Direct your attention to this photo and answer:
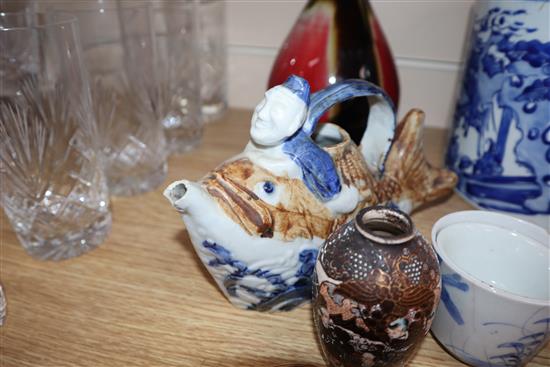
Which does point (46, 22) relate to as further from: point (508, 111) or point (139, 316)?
point (508, 111)

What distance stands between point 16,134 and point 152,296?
23cm

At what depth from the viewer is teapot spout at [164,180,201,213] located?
35cm

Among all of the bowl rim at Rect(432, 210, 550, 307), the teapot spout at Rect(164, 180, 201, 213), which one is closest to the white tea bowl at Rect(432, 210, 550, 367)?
the bowl rim at Rect(432, 210, 550, 307)

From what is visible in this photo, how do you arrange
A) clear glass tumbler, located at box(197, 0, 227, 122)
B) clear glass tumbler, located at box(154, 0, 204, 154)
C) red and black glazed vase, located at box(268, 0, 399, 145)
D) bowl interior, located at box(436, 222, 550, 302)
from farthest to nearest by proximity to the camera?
clear glass tumbler, located at box(197, 0, 227, 122)
clear glass tumbler, located at box(154, 0, 204, 154)
red and black glazed vase, located at box(268, 0, 399, 145)
bowl interior, located at box(436, 222, 550, 302)

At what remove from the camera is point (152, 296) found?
0.47 meters

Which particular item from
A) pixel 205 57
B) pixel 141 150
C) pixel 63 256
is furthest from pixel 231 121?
pixel 63 256

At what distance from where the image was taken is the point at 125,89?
64cm

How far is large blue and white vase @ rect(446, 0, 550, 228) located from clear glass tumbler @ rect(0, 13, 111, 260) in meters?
0.46

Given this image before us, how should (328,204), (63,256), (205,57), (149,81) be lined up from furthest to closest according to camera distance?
(205,57) → (149,81) → (63,256) → (328,204)

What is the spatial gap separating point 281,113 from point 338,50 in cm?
22

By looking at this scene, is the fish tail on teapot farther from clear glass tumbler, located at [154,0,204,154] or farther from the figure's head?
clear glass tumbler, located at [154,0,204,154]

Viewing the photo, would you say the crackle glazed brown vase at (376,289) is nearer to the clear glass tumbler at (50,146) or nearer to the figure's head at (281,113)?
the figure's head at (281,113)

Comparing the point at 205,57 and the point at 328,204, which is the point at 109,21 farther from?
the point at 328,204

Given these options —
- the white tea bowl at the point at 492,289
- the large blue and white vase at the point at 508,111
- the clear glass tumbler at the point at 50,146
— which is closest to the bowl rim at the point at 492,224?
the white tea bowl at the point at 492,289
